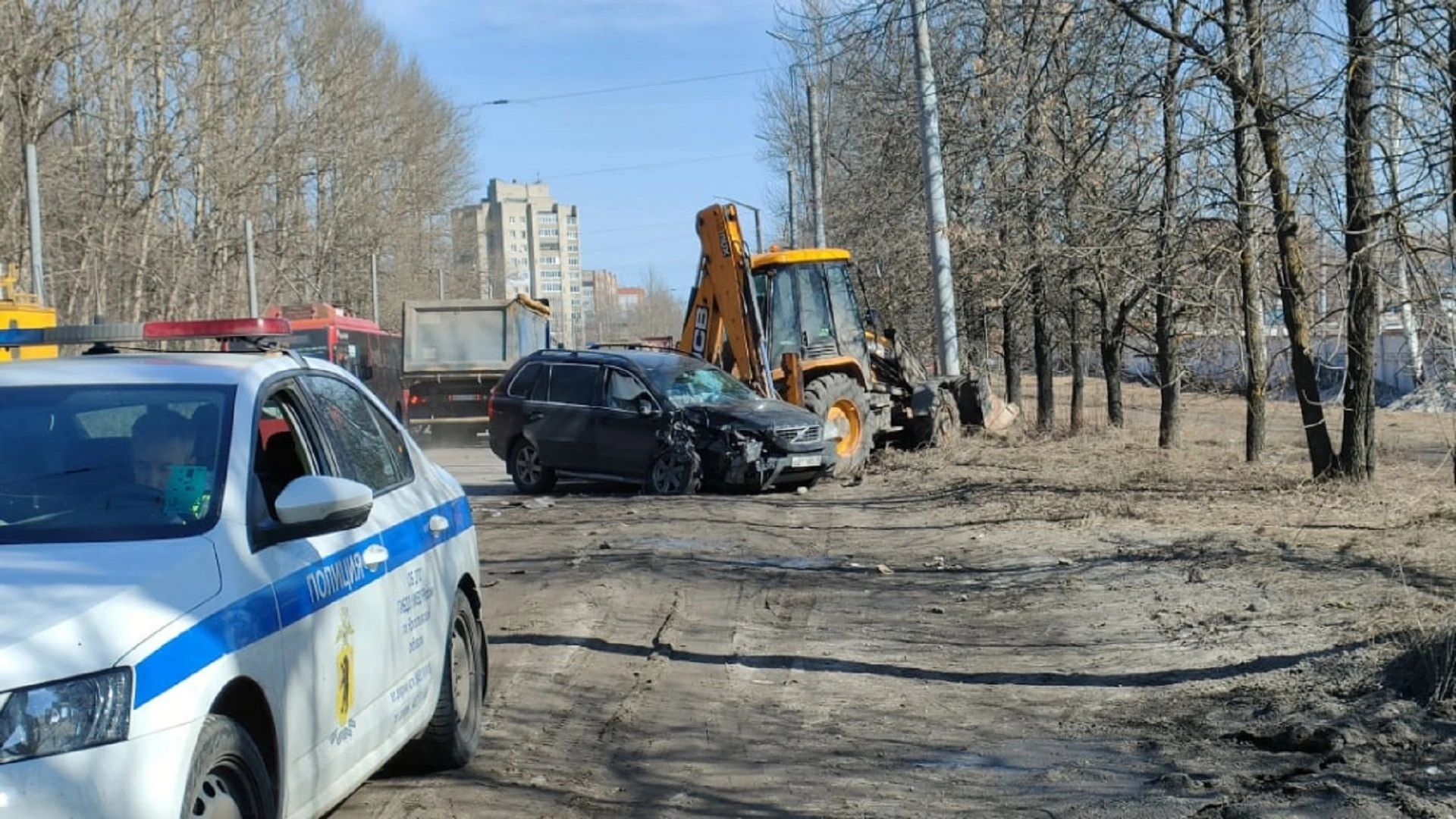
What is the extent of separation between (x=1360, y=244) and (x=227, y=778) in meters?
11.3

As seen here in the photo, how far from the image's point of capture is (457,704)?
19.3 feet

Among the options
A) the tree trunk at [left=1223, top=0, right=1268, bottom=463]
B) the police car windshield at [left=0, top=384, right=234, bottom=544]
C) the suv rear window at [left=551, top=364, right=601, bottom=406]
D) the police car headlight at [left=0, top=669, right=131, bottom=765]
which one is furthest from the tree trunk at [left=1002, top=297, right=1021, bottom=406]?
the police car headlight at [left=0, top=669, right=131, bottom=765]

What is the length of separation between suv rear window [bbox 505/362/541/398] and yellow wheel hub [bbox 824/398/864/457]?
4.02 meters

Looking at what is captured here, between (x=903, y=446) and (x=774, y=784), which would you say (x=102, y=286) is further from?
(x=774, y=784)

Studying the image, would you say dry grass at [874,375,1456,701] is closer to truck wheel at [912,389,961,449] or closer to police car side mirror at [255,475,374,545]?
truck wheel at [912,389,961,449]

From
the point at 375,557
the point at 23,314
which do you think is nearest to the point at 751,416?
the point at 23,314

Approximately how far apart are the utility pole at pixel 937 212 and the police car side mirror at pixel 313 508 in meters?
16.0

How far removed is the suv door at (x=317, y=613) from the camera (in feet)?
13.7

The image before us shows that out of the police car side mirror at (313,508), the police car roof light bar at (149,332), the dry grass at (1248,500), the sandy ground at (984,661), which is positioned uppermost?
the police car roof light bar at (149,332)

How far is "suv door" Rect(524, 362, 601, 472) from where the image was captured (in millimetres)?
17703

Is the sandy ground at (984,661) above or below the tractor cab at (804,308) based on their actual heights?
below

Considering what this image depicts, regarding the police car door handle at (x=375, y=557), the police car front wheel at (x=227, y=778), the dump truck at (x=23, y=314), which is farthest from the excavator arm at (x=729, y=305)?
the police car front wheel at (x=227, y=778)

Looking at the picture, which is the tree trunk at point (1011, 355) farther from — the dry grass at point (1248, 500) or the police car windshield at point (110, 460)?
the police car windshield at point (110, 460)

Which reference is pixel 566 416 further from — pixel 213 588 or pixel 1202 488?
pixel 213 588
